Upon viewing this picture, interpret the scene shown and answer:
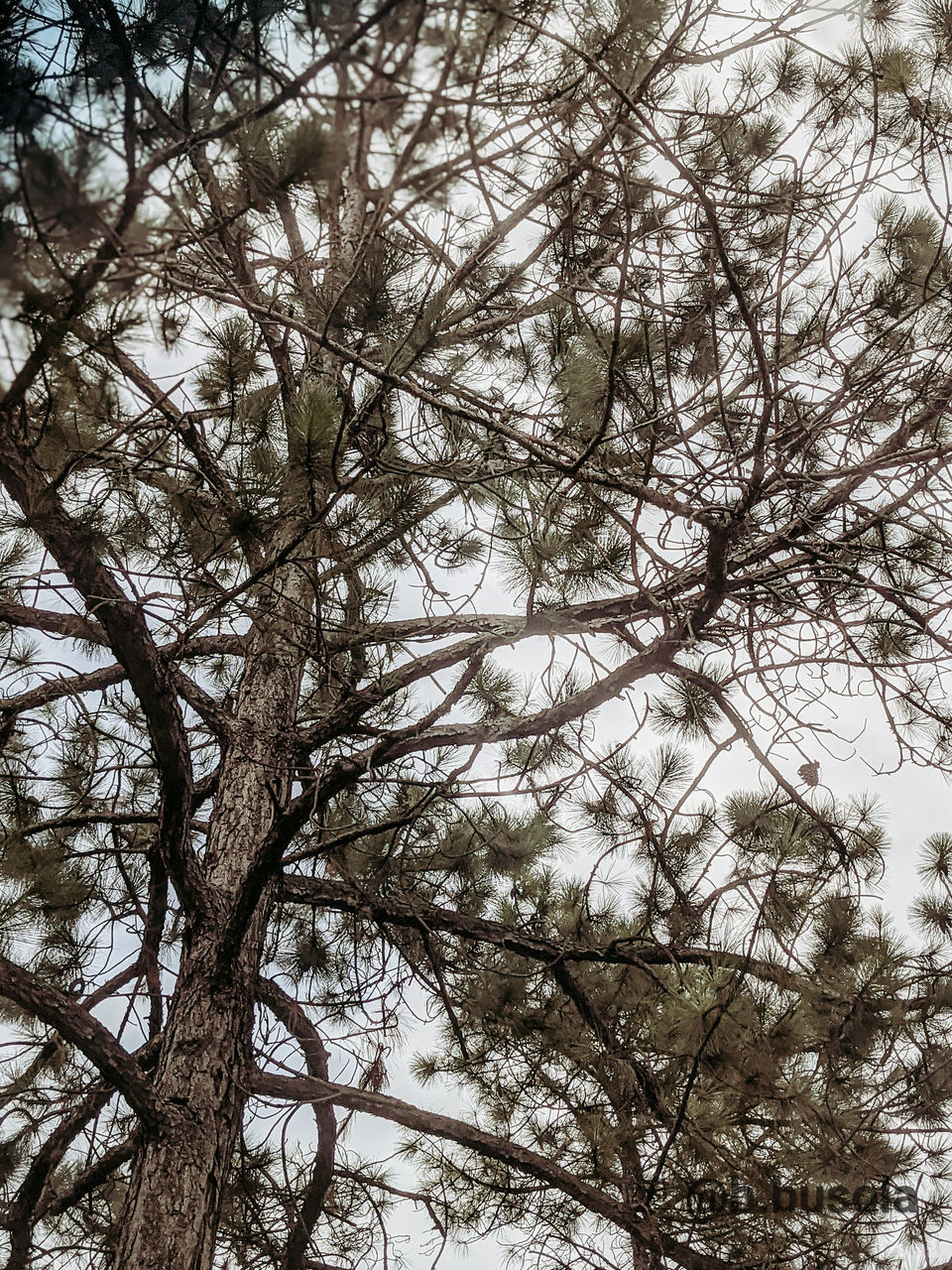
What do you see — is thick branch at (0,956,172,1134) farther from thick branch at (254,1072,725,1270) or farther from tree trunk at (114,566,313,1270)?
thick branch at (254,1072,725,1270)

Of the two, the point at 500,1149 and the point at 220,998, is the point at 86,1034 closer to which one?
the point at 220,998

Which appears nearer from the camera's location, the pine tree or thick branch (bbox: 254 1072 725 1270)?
the pine tree

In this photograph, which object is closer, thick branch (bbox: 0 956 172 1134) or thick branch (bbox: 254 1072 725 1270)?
thick branch (bbox: 0 956 172 1134)

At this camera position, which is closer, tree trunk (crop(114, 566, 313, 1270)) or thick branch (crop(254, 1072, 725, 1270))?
tree trunk (crop(114, 566, 313, 1270))

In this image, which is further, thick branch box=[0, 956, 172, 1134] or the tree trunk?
the tree trunk

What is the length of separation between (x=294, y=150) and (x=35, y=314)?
503 mm

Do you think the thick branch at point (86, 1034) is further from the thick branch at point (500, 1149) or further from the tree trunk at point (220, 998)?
the thick branch at point (500, 1149)

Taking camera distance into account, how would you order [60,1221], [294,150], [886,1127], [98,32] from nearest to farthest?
[294,150] < [98,32] < [886,1127] < [60,1221]

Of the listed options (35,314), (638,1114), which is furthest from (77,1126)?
(35,314)

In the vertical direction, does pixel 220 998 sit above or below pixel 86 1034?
above

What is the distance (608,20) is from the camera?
6.42ft

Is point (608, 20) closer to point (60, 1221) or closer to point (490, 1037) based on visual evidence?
point (490, 1037)

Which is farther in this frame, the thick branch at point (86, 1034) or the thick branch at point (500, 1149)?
the thick branch at point (500, 1149)

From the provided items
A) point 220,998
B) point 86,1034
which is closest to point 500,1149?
point 220,998
